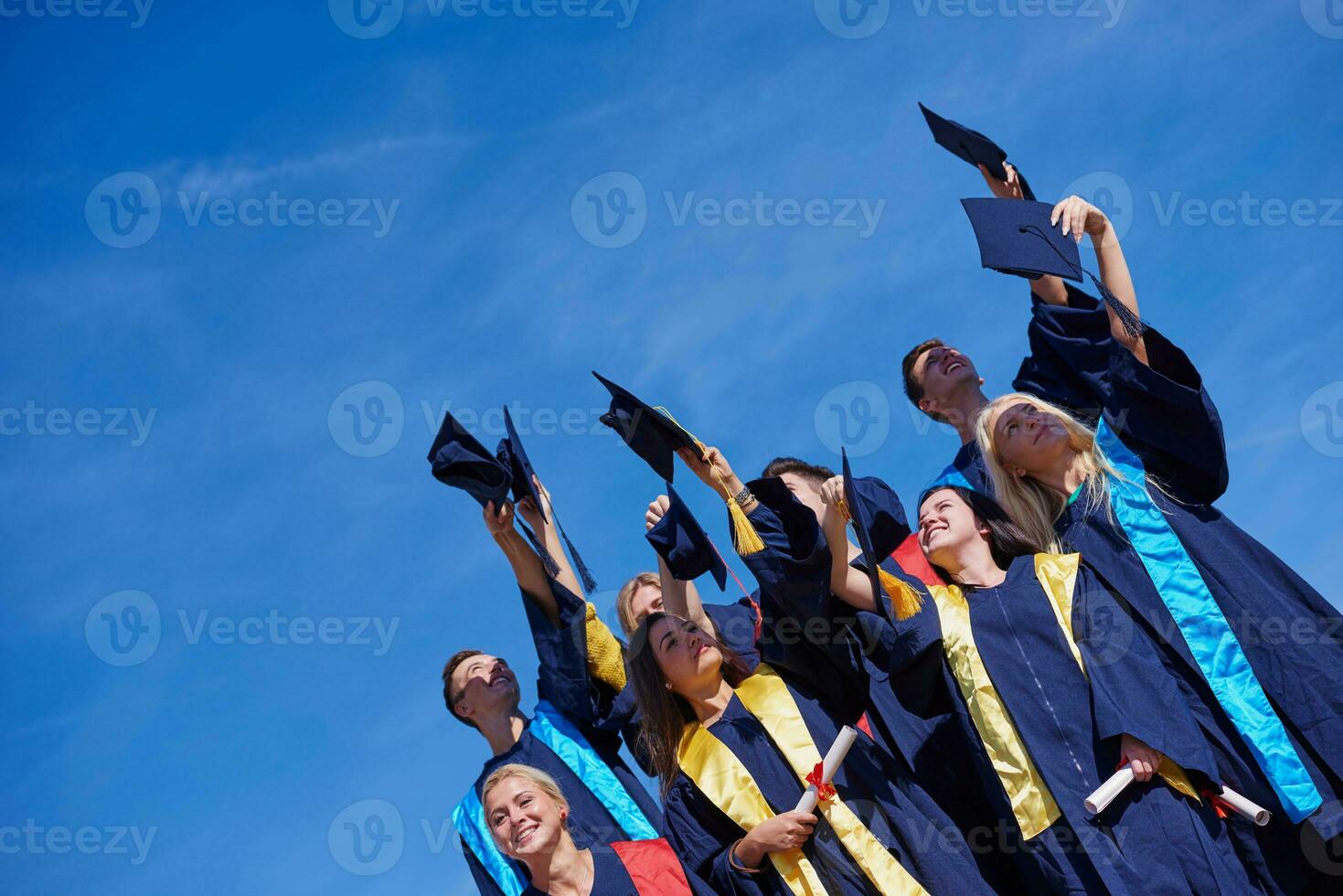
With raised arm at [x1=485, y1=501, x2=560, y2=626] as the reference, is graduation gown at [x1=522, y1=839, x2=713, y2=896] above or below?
below

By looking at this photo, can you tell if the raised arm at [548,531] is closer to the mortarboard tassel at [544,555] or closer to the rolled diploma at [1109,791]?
the mortarboard tassel at [544,555]

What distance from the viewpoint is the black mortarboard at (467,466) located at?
5.97 meters

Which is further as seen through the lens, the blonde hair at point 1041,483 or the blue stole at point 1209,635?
the blonde hair at point 1041,483

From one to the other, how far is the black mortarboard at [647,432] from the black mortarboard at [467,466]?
2.20 feet

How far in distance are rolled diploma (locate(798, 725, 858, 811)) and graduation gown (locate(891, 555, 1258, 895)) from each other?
1.11 ft

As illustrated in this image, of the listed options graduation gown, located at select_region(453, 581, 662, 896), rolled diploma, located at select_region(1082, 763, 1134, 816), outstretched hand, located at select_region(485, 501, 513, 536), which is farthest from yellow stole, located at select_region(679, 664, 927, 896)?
outstretched hand, located at select_region(485, 501, 513, 536)

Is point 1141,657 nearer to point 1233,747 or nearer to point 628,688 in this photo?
point 1233,747

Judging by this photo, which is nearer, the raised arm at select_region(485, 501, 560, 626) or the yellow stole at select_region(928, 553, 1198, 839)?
the yellow stole at select_region(928, 553, 1198, 839)

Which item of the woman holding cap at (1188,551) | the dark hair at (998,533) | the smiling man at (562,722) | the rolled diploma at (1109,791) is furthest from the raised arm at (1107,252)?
the smiling man at (562,722)

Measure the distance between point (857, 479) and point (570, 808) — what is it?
5.69 feet

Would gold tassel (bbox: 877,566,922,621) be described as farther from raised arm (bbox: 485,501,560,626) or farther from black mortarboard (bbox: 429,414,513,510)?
black mortarboard (bbox: 429,414,513,510)

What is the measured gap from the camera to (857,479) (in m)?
5.62

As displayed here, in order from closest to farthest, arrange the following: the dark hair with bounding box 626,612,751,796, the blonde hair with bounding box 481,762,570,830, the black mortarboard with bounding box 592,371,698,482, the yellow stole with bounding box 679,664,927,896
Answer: the yellow stole with bounding box 679,664,927,896, the dark hair with bounding box 626,612,751,796, the blonde hair with bounding box 481,762,570,830, the black mortarboard with bounding box 592,371,698,482

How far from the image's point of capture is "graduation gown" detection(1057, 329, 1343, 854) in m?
4.44
